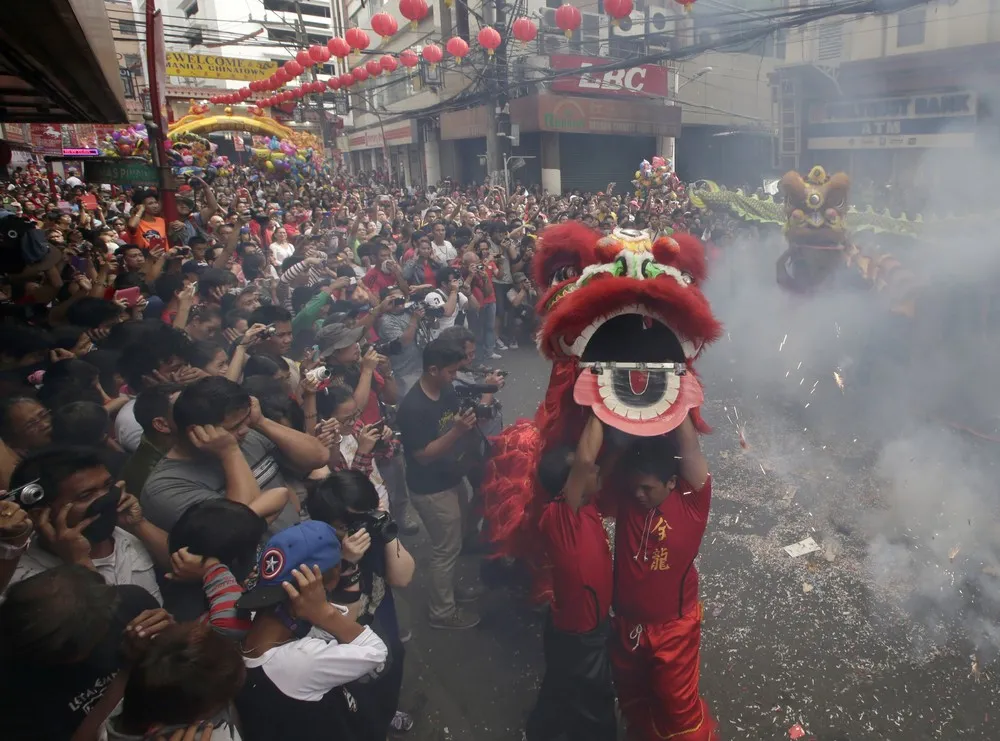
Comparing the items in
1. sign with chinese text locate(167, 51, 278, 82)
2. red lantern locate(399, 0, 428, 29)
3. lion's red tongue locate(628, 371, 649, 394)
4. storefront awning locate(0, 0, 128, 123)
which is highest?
sign with chinese text locate(167, 51, 278, 82)

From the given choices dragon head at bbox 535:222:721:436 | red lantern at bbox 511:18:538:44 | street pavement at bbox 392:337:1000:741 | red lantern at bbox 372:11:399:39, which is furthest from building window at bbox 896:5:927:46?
dragon head at bbox 535:222:721:436

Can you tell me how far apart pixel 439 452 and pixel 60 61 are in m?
2.35

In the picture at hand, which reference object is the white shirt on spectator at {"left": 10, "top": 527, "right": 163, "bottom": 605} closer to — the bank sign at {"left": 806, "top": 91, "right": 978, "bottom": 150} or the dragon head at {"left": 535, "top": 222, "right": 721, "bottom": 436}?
the dragon head at {"left": 535, "top": 222, "right": 721, "bottom": 436}

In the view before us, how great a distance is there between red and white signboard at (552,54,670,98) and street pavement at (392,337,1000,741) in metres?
17.9

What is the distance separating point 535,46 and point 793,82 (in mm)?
7989

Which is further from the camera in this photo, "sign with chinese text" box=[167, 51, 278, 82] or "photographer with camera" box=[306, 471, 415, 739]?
"sign with chinese text" box=[167, 51, 278, 82]

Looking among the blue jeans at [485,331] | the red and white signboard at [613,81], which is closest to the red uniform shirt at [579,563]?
the blue jeans at [485,331]

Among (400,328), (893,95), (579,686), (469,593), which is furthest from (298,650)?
(893,95)

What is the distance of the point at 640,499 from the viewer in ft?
7.91

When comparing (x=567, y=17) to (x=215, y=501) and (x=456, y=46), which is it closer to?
(x=456, y=46)

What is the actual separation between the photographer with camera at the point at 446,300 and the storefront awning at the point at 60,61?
2.72 m

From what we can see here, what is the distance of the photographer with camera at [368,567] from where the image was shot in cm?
212

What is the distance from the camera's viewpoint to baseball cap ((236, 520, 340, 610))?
5.90ft

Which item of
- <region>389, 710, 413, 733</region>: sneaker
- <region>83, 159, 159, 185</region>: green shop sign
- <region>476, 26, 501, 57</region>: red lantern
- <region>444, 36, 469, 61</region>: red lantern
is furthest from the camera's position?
<region>444, 36, 469, 61</region>: red lantern
